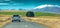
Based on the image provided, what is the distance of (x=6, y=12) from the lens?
13288 cm

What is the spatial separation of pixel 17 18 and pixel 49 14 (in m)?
58.6

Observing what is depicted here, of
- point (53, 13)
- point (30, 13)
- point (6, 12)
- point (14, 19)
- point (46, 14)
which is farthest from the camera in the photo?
point (6, 12)

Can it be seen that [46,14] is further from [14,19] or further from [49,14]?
[14,19]

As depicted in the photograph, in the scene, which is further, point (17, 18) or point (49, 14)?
point (49, 14)

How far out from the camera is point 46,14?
106 meters

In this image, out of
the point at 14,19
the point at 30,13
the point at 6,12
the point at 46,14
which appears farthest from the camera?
the point at 6,12

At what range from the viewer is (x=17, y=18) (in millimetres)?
51219

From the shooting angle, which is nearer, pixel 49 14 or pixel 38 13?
pixel 49 14

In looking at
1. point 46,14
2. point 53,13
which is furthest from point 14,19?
point 53,13

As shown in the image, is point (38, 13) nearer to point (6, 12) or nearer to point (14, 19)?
point (6, 12)

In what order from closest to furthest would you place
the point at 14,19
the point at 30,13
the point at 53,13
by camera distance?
the point at 14,19 → the point at 30,13 → the point at 53,13

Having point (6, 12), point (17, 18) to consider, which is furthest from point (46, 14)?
point (17, 18)

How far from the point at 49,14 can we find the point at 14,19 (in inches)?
2327

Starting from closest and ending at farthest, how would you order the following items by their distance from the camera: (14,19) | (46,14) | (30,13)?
(14,19), (30,13), (46,14)
